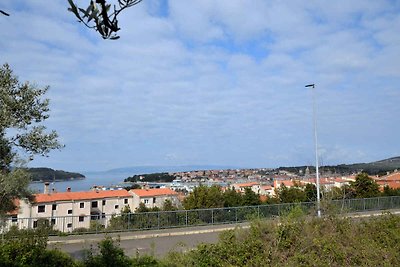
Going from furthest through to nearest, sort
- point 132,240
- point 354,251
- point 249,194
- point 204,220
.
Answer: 1. point 249,194
2. point 204,220
3. point 132,240
4. point 354,251

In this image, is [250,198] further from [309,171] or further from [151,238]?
[151,238]

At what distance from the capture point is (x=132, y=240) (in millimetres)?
17094

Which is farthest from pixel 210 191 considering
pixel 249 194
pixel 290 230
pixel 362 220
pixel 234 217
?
pixel 290 230

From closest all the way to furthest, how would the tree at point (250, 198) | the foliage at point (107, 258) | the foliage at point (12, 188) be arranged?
1. the foliage at point (107, 258)
2. the foliage at point (12, 188)
3. the tree at point (250, 198)

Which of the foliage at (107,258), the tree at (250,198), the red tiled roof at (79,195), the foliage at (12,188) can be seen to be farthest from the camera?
the red tiled roof at (79,195)

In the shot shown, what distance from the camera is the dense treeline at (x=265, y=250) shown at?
7.43 m

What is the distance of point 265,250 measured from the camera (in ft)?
25.3

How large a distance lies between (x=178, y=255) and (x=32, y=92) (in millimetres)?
5280

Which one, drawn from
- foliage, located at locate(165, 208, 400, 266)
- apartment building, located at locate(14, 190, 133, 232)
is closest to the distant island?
foliage, located at locate(165, 208, 400, 266)

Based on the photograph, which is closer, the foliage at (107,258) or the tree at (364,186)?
the foliage at (107,258)

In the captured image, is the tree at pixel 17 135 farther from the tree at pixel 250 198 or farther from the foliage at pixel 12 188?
the tree at pixel 250 198

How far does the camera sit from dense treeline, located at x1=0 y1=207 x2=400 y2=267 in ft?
24.4

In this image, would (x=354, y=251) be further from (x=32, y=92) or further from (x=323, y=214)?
(x=32, y=92)

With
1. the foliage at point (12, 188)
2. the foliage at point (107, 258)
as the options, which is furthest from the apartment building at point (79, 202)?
the foliage at point (107, 258)
